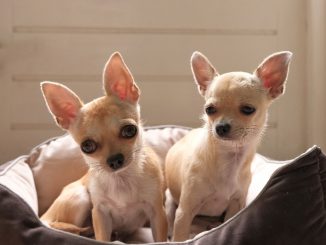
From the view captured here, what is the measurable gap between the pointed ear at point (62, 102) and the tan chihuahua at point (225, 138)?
0.43 metres

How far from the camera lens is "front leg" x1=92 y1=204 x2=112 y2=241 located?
5.58ft

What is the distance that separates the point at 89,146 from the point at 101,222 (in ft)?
1.06

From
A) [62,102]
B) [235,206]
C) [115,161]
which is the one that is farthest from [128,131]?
[235,206]

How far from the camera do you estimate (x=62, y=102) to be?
1630 mm

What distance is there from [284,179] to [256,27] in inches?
54.9

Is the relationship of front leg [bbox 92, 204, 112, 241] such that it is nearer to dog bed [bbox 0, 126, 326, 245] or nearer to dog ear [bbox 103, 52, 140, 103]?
dog bed [bbox 0, 126, 326, 245]

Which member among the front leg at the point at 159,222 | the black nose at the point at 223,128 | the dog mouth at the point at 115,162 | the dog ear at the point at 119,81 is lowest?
the front leg at the point at 159,222

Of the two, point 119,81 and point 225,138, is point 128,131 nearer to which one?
point 119,81

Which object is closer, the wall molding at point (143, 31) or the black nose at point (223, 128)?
Result: the black nose at point (223, 128)

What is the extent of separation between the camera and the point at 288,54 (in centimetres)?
157

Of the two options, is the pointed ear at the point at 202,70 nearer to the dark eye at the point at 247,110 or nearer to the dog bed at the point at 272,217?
the dark eye at the point at 247,110

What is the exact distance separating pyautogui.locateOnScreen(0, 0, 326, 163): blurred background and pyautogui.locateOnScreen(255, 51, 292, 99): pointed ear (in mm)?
1011

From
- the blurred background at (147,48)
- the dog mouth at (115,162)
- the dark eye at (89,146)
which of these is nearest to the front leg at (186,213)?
the dog mouth at (115,162)

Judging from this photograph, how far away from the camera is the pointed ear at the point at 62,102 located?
160 centimetres
